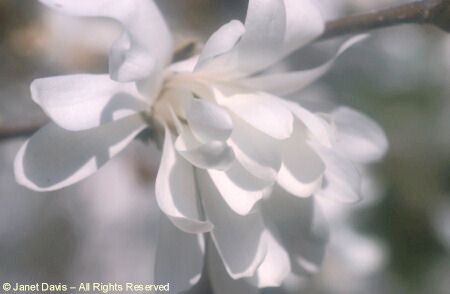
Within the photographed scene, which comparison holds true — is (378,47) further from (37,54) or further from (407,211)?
(37,54)

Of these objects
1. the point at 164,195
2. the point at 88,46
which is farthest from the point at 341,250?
the point at 164,195

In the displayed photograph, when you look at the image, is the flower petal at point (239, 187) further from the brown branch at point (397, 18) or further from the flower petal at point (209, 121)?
the brown branch at point (397, 18)

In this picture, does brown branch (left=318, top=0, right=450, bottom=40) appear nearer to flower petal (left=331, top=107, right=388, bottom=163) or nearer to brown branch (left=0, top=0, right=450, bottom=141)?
brown branch (left=0, top=0, right=450, bottom=141)

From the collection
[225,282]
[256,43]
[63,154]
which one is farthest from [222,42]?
[225,282]

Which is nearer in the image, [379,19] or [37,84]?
[37,84]

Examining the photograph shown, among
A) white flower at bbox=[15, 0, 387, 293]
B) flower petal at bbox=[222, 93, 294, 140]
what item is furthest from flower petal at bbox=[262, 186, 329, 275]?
flower petal at bbox=[222, 93, 294, 140]

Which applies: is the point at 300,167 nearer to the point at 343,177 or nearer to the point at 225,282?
the point at 343,177

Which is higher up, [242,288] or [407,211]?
[242,288]
